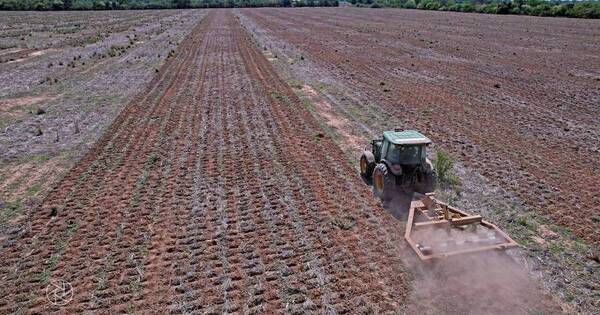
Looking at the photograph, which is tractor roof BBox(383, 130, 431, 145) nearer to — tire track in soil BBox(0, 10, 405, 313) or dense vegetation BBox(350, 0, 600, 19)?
tire track in soil BBox(0, 10, 405, 313)

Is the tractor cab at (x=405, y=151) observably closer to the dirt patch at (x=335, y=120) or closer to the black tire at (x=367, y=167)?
the black tire at (x=367, y=167)

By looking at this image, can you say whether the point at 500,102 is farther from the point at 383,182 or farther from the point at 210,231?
the point at 210,231

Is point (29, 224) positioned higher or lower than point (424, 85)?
lower

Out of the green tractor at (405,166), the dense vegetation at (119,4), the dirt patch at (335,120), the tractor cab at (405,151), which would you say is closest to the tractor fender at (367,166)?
the green tractor at (405,166)

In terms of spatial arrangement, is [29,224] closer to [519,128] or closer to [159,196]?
[159,196]

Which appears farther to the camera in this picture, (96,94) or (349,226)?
(96,94)

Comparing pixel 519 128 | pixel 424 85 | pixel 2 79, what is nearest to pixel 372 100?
pixel 424 85
